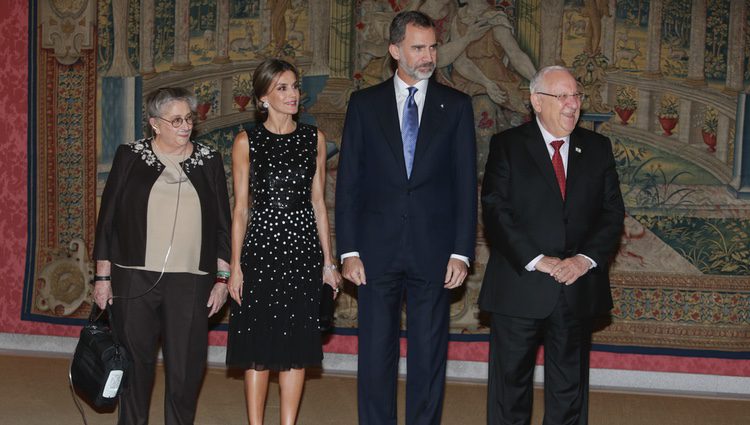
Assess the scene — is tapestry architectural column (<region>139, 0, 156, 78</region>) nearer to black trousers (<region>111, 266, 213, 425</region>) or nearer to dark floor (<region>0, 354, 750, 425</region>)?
dark floor (<region>0, 354, 750, 425</region>)

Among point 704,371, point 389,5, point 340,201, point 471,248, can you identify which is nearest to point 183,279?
point 340,201

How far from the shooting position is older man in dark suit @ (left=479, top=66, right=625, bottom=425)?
3.88 m

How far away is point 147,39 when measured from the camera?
21.2 feet

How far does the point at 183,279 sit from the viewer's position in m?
4.03

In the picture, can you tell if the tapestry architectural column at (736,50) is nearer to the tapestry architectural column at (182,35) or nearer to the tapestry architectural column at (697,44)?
the tapestry architectural column at (697,44)

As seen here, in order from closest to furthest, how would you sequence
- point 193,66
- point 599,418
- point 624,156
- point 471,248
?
point 471,248, point 599,418, point 624,156, point 193,66

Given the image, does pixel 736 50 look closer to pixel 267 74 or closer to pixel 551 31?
pixel 551 31

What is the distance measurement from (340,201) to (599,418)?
226cm

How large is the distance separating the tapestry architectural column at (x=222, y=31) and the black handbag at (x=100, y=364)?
2699mm

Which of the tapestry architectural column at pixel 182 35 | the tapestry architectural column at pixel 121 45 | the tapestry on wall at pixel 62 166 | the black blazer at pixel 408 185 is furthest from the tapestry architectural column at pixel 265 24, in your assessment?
the black blazer at pixel 408 185

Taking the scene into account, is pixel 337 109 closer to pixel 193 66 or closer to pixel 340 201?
pixel 193 66

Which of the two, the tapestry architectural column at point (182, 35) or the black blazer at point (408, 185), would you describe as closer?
the black blazer at point (408, 185)

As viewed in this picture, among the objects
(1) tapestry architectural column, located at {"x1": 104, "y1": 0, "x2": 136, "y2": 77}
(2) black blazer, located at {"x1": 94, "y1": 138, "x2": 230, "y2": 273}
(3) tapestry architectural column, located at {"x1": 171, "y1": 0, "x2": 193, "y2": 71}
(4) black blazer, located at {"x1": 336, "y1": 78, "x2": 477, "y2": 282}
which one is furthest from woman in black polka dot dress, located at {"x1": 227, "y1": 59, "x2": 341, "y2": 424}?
(1) tapestry architectural column, located at {"x1": 104, "y1": 0, "x2": 136, "y2": 77}

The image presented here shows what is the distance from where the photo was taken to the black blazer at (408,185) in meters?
3.87
